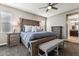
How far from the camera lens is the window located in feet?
5.48

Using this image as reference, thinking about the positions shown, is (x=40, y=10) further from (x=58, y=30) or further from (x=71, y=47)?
(x=71, y=47)

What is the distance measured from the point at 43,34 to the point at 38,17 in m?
0.64

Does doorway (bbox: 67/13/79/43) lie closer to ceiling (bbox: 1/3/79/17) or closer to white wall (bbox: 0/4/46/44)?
ceiling (bbox: 1/3/79/17)

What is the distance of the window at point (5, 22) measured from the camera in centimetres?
167

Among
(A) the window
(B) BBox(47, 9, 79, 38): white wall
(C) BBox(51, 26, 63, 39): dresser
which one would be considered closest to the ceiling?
(B) BBox(47, 9, 79, 38): white wall

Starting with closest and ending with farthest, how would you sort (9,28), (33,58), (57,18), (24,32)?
1. (33,58)
2. (9,28)
3. (57,18)
4. (24,32)

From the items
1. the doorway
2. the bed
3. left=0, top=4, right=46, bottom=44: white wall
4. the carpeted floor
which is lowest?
the carpeted floor

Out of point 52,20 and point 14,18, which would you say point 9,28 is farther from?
point 52,20

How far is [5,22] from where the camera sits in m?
1.69

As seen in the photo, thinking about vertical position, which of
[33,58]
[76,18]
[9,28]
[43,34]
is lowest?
[33,58]

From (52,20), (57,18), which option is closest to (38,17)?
(52,20)

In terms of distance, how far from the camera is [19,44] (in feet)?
6.72

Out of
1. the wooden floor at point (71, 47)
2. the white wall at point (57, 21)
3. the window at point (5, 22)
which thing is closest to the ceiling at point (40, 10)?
the white wall at point (57, 21)

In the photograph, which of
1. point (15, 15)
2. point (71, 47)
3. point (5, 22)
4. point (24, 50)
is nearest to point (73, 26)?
point (71, 47)
